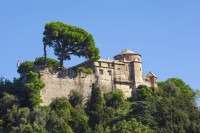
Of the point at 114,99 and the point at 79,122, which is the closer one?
the point at 79,122

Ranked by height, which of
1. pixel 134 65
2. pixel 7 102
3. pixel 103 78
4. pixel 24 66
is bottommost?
pixel 7 102

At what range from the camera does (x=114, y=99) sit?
60781mm

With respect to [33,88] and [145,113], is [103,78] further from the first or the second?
[33,88]

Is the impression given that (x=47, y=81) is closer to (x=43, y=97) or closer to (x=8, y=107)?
(x=43, y=97)

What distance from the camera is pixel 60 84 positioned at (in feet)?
196

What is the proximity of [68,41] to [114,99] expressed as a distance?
1018 cm

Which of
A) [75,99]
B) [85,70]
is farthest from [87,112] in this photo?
[85,70]

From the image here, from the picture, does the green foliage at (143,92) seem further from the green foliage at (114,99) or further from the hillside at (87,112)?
the green foliage at (114,99)

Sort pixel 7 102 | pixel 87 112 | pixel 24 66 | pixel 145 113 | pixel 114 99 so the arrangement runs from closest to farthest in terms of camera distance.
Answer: pixel 7 102 < pixel 145 113 < pixel 87 112 < pixel 114 99 < pixel 24 66

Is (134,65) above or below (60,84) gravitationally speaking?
above

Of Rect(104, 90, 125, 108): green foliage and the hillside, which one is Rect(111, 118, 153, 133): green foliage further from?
Rect(104, 90, 125, 108): green foliage

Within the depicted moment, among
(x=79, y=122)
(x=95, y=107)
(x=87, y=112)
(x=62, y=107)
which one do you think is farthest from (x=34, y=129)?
(x=87, y=112)

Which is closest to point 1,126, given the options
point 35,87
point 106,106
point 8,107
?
point 8,107

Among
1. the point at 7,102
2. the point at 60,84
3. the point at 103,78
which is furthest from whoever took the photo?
the point at 103,78
